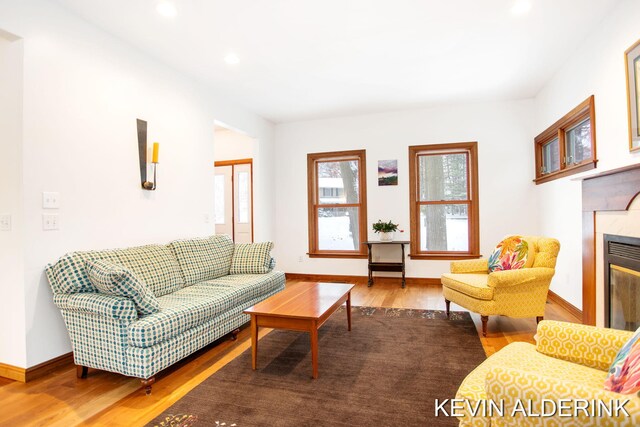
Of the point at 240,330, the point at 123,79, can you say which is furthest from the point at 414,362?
the point at 123,79

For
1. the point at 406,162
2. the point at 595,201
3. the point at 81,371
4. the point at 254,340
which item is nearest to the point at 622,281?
the point at 595,201

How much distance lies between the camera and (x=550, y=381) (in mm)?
1068

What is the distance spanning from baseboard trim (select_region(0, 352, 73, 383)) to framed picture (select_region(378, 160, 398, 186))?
4.44 metres

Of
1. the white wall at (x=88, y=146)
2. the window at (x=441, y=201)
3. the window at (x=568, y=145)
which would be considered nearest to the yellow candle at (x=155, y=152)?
the white wall at (x=88, y=146)

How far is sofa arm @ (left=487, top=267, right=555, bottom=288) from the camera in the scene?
292cm

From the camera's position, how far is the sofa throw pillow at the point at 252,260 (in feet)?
12.3

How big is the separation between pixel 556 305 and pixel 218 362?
3.76m

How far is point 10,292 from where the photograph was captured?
7.68 ft

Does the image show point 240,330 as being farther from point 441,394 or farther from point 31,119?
point 31,119

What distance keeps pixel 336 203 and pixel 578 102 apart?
3444mm

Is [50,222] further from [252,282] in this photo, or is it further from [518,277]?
[518,277]

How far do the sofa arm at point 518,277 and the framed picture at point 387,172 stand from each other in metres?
2.67

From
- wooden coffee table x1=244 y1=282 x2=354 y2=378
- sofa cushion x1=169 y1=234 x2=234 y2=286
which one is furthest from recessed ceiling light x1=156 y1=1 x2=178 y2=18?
wooden coffee table x1=244 y1=282 x2=354 y2=378

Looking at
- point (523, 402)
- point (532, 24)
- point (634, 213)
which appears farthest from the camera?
point (532, 24)
